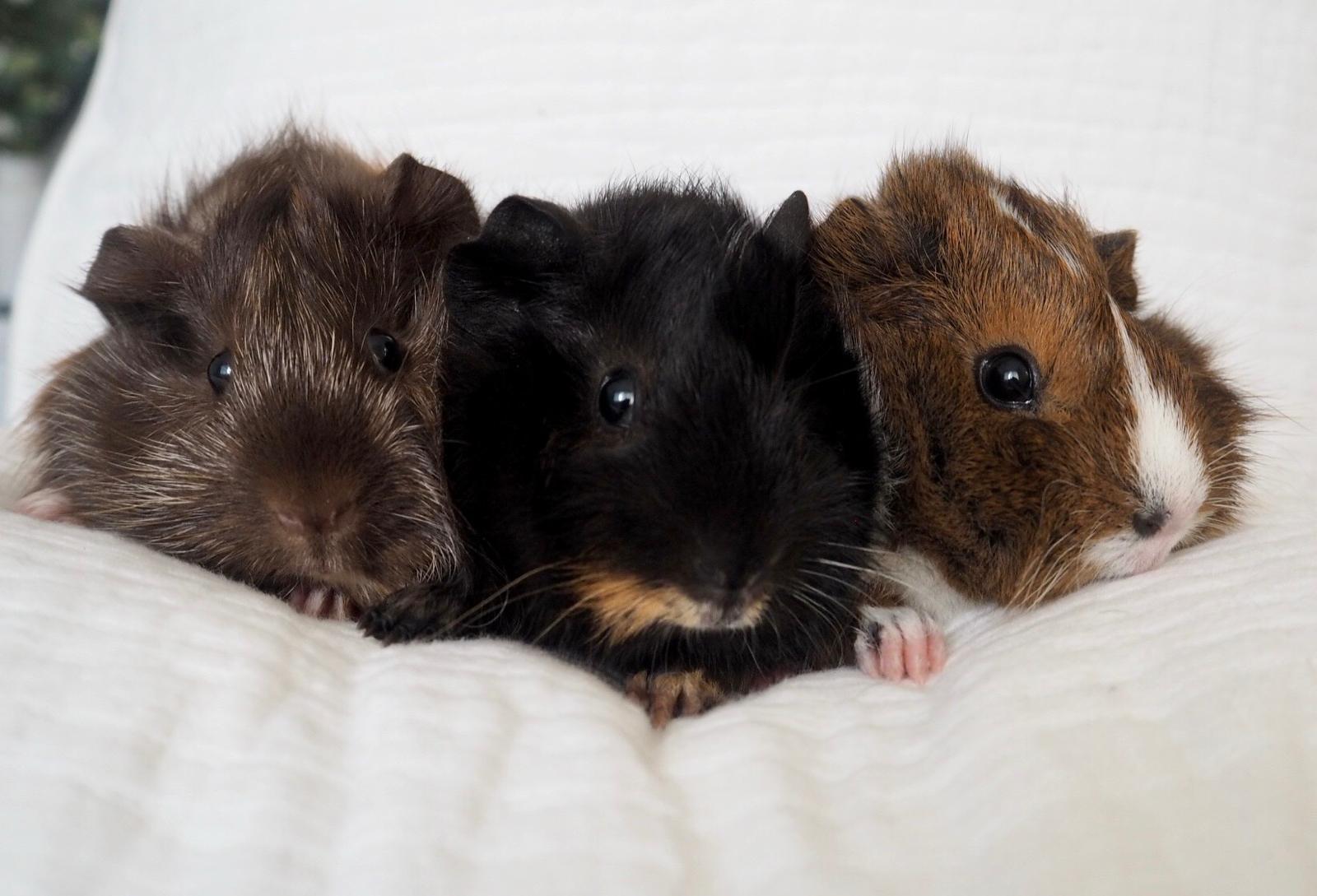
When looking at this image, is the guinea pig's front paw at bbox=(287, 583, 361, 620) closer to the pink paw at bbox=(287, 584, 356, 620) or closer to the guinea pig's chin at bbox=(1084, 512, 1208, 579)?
the pink paw at bbox=(287, 584, 356, 620)

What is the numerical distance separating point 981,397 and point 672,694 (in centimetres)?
52

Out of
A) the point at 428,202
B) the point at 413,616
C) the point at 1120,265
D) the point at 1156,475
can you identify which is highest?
the point at 1120,265

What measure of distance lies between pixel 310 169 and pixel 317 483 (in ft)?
1.88

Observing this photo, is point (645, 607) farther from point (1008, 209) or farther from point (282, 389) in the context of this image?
point (1008, 209)

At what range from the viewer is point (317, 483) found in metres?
1.15

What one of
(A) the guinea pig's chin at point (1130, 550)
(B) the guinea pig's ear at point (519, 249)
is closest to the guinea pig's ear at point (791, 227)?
(B) the guinea pig's ear at point (519, 249)

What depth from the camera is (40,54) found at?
10.8 feet

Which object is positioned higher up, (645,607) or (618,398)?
(618,398)

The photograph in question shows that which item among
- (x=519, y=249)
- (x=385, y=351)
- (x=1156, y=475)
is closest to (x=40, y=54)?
(x=385, y=351)

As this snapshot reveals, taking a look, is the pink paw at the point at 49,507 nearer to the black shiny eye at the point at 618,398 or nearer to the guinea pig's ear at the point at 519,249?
the guinea pig's ear at the point at 519,249

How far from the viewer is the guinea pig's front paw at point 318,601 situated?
1323mm

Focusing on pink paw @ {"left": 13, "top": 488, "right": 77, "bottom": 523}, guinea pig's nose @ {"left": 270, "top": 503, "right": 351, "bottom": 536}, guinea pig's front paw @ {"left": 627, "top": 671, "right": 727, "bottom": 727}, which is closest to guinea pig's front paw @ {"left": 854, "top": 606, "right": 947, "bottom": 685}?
guinea pig's front paw @ {"left": 627, "top": 671, "right": 727, "bottom": 727}

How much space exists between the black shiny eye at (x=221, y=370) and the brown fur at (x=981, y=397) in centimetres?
79

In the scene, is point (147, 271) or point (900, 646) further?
point (147, 271)
